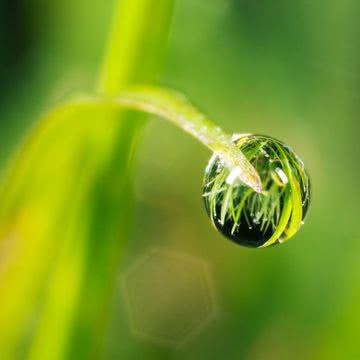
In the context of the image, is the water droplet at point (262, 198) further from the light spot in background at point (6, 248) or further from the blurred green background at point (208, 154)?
the blurred green background at point (208, 154)

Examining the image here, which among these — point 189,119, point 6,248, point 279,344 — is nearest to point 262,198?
point 189,119

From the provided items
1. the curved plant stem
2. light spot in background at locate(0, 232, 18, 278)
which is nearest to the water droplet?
the curved plant stem

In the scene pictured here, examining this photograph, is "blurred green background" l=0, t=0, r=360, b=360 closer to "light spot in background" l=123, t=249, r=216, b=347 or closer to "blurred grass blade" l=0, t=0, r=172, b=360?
"light spot in background" l=123, t=249, r=216, b=347

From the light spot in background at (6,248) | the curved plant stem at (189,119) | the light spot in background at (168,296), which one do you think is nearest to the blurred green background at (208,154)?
the light spot in background at (168,296)

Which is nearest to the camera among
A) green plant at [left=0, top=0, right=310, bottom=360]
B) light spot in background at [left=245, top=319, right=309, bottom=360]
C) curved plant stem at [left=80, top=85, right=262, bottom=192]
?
curved plant stem at [left=80, top=85, right=262, bottom=192]

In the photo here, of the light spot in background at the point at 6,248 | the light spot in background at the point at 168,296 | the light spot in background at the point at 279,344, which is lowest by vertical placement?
the light spot in background at the point at 279,344

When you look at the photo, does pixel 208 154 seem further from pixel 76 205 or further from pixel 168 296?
pixel 76 205
